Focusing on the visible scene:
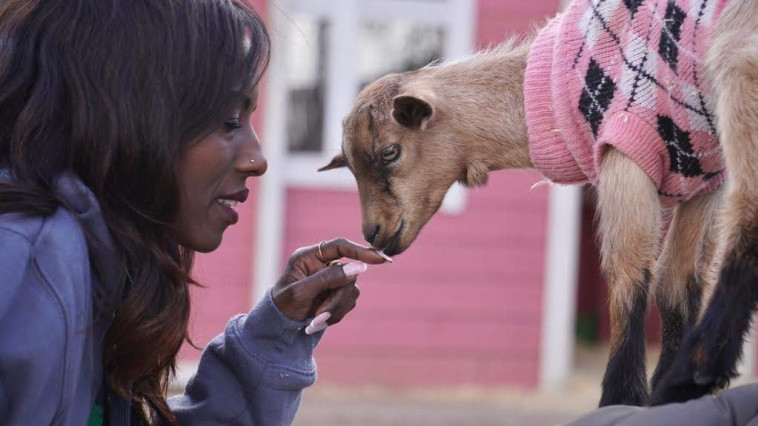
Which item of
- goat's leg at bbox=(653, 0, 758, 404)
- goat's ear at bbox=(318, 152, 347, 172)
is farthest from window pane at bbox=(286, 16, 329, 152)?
goat's leg at bbox=(653, 0, 758, 404)

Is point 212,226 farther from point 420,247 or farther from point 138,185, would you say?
point 420,247

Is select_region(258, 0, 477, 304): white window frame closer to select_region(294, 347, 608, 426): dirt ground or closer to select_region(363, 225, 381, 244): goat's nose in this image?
select_region(294, 347, 608, 426): dirt ground

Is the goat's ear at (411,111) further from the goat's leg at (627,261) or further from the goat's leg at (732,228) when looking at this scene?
the goat's leg at (732,228)

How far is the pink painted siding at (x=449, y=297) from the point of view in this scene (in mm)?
7344

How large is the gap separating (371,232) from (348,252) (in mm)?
300

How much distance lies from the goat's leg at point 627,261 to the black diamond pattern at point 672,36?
0.60ft

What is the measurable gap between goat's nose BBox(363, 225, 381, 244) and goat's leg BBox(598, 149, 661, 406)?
630 millimetres

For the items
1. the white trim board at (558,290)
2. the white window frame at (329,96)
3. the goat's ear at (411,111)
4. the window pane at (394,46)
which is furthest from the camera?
the white trim board at (558,290)

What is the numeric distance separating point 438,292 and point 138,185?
562cm

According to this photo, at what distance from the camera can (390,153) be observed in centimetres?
243

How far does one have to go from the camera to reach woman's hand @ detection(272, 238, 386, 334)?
7.12 feet

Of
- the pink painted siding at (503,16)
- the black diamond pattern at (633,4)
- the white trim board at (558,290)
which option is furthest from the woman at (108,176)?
the white trim board at (558,290)

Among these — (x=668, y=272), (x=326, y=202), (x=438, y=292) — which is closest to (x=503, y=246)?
(x=438, y=292)

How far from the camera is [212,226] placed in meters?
2.02
